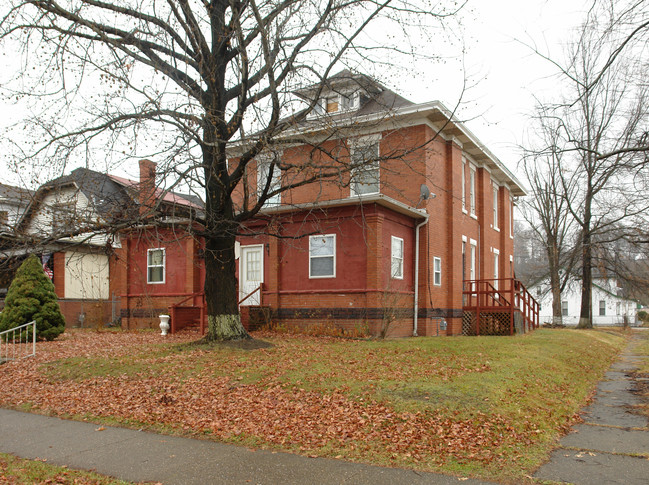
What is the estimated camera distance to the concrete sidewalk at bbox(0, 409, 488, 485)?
212 inches

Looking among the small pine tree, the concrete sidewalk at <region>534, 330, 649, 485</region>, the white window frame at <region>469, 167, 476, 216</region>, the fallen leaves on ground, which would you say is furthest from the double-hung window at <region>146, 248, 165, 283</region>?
the concrete sidewalk at <region>534, 330, 649, 485</region>

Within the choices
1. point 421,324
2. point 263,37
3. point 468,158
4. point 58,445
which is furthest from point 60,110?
point 468,158

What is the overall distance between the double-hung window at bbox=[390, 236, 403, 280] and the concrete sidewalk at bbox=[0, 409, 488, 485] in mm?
12080

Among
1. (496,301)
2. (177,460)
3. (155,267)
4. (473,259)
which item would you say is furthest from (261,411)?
(473,259)

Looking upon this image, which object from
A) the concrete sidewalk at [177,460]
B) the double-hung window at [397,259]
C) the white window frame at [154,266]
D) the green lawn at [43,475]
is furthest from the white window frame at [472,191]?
the green lawn at [43,475]

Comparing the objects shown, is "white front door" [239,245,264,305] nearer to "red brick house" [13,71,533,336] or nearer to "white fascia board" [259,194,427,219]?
"red brick house" [13,71,533,336]

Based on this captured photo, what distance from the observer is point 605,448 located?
6387mm

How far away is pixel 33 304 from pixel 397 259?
11461 mm

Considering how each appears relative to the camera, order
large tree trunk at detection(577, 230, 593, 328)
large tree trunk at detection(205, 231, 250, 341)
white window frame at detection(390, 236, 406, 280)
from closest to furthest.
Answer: large tree trunk at detection(205, 231, 250, 341)
white window frame at detection(390, 236, 406, 280)
large tree trunk at detection(577, 230, 593, 328)

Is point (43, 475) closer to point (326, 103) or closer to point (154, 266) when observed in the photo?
point (326, 103)

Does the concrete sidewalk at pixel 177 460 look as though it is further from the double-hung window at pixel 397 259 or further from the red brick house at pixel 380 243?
the double-hung window at pixel 397 259

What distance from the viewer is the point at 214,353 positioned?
11734 millimetres

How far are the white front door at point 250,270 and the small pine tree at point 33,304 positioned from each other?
20.5 feet

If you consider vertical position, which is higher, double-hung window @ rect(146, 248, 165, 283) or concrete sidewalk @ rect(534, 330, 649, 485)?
double-hung window @ rect(146, 248, 165, 283)
